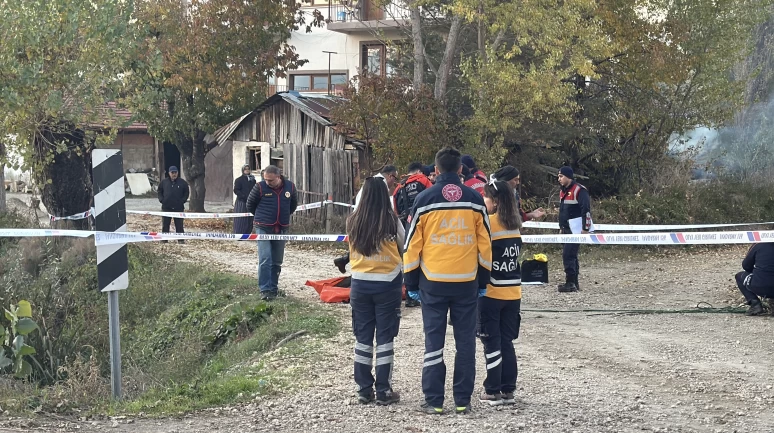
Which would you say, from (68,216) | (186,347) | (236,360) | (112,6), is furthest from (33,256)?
(236,360)

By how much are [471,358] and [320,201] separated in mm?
16101

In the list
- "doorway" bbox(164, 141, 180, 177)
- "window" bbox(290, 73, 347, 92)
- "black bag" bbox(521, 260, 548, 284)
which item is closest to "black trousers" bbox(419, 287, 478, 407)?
"black bag" bbox(521, 260, 548, 284)

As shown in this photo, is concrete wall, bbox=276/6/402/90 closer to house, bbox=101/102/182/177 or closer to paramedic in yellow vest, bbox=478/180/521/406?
house, bbox=101/102/182/177

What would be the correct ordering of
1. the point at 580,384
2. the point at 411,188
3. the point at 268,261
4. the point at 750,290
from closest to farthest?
the point at 580,384, the point at 750,290, the point at 411,188, the point at 268,261

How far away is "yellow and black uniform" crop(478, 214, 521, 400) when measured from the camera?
722 centimetres

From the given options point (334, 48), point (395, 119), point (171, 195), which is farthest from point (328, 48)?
point (395, 119)

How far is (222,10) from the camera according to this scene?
26.0 meters

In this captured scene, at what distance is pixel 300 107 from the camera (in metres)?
25.0

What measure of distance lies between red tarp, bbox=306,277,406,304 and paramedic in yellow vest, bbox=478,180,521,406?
16.2 feet

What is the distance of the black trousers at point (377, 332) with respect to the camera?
7348 millimetres

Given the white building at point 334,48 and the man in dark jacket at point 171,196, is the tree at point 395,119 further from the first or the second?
the white building at point 334,48

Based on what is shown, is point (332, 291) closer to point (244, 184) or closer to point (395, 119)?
point (244, 184)

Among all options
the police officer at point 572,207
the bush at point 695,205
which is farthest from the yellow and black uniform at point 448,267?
the bush at point 695,205

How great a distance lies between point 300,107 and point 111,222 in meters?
17.5
